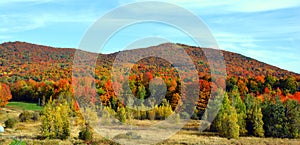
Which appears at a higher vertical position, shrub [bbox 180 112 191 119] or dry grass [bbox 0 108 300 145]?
shrub [bbox 180 112 191 119]

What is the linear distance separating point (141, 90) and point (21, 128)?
27.3 feet

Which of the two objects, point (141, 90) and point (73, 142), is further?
point (141, 90)

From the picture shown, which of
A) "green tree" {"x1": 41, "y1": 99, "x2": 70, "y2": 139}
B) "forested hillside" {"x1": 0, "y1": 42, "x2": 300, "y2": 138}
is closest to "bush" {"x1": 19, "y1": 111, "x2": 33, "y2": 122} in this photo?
"forested hillside" {"x1": 0, "y1": 42, "x2": 300, "y2": 138}

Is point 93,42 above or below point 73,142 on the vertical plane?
above

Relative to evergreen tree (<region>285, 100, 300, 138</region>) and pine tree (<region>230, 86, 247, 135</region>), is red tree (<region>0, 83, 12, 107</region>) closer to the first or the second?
pine tree (<region>230, 86, 247, 135</region>)

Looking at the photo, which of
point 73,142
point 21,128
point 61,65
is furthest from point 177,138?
point 61,65

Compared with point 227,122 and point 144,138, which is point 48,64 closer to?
point 227,122

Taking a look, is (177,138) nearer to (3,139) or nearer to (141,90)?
(141,90)

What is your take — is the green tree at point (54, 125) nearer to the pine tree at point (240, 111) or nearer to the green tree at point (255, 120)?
the pine tree at point (240, 111)

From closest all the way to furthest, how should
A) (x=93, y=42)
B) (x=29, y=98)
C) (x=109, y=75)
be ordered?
(x=93, y=42) → (x=109, y=75) → (x=29, y=98)

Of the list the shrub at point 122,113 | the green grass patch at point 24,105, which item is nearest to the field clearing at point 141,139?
the shrub at point 122,113

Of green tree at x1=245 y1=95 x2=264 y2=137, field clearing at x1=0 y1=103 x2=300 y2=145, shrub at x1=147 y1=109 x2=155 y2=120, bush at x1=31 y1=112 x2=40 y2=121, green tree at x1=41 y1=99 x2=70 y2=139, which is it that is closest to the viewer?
field clearing at x1=0 y1=103 x2=300 y2=145

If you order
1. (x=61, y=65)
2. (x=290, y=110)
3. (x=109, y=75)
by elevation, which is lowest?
(x=290, y=110)

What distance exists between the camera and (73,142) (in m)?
21.1
